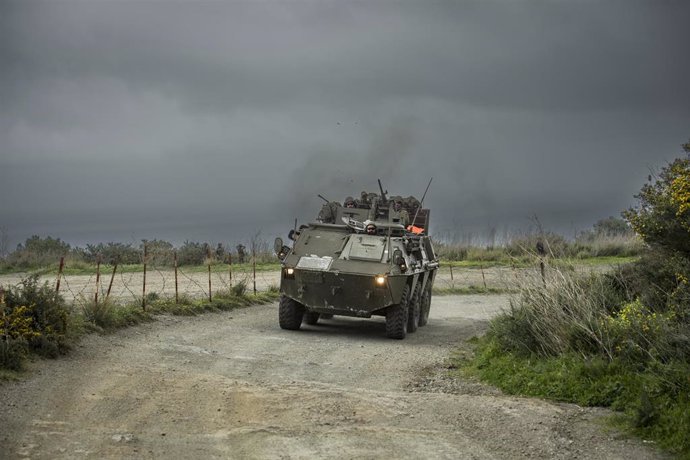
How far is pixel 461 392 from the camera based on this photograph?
11148mm

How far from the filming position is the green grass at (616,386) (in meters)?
8.62

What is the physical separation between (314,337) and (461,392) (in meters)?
5.40

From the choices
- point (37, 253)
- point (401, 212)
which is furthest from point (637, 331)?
point (37, 253)

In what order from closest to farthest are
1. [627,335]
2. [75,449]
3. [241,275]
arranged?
[75,449], [627,335], [241,275]

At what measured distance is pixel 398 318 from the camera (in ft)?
53.8

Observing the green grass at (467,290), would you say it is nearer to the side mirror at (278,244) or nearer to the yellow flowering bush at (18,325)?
the side mirror at (278,244)

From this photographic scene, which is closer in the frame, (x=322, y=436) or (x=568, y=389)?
(x=322, y=436)

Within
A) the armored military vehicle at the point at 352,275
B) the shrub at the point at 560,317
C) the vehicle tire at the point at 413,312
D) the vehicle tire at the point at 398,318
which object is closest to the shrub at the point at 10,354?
the armored military vehicle at the point at 352,275

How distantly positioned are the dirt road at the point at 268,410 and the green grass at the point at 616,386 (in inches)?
10.6

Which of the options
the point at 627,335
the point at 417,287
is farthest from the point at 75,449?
the point at 417,287

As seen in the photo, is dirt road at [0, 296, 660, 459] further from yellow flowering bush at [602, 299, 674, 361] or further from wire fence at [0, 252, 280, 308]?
wire fence at [0, 252, 280, 308]

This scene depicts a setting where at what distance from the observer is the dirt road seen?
7.79m

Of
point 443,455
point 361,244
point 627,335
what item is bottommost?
point 443,455

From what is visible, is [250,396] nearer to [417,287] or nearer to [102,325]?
[102,325]
